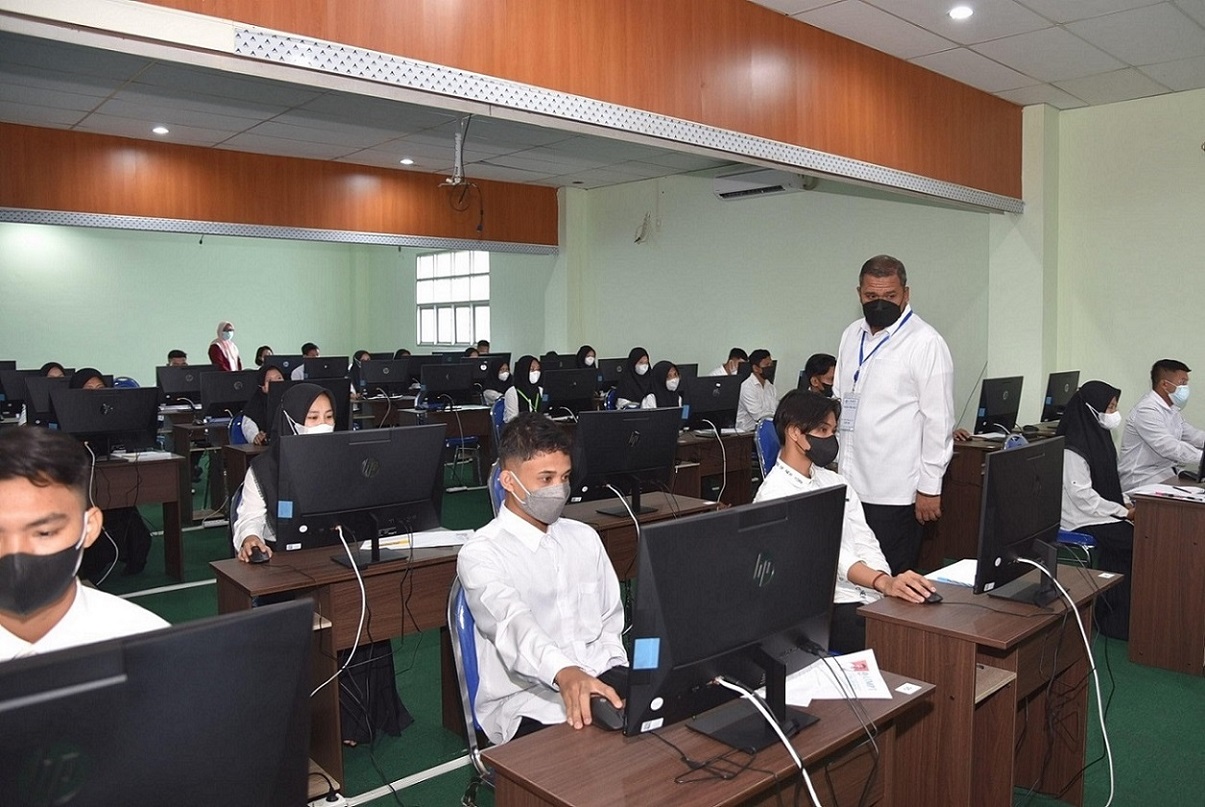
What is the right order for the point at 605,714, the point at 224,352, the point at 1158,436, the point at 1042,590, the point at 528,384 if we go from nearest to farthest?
1. the point at 605,714
2. the point at 1042,590
3. the point at 1158,436
4. the point at 528,384
5. the point at 224,352

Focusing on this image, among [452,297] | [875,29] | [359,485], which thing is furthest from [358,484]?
[452,297]

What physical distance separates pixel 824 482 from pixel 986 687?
2.52 feet

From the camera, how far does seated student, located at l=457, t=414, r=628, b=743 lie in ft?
7.11

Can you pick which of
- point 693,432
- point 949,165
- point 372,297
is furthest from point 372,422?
point 372,297

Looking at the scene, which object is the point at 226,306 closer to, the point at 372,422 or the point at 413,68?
the point at 372,422

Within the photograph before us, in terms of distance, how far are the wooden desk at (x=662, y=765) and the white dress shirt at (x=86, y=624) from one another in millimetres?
680

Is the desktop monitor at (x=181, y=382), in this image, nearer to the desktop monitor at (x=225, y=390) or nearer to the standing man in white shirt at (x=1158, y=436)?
the desktop monitor at (x=225, y=390)

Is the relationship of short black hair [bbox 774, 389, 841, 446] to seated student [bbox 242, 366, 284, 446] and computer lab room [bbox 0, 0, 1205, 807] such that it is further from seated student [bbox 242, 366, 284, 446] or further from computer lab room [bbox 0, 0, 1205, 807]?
seated student [bbox 242, 366, 284, 446]

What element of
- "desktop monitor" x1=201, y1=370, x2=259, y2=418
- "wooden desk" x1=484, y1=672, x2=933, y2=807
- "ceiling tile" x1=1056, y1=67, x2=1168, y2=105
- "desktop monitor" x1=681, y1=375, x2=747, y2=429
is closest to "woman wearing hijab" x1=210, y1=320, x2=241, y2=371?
"desktop monitor" x1=201, y1=370, x2=259, y2=418

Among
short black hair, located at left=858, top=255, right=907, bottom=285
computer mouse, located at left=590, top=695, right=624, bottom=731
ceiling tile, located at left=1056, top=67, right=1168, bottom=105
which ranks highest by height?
ceiling tile, located at left=1056, top=67, right=1168, bottom=105

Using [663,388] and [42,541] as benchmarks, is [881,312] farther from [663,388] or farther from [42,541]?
[663,388]

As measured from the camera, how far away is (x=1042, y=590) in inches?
106

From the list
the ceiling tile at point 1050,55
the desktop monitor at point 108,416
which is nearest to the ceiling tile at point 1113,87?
the ceiling tile at point 1050,55

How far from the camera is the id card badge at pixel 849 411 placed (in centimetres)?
389
